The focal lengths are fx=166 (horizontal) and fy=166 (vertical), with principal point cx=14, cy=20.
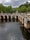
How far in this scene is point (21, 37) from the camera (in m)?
16.5

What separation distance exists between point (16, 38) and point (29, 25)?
3.96m

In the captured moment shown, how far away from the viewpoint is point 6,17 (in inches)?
1384

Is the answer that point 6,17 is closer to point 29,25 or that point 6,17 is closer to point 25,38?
point 29,25

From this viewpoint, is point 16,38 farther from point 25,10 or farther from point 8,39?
point 25,10

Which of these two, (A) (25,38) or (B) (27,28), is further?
(B) (27,28)

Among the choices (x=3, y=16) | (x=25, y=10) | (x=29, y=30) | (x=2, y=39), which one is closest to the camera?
(x=2, y=39)

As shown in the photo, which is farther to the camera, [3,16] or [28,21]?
[3,16]

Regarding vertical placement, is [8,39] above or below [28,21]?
below

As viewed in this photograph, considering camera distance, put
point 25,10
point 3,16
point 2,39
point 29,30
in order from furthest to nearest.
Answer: point 25,10 < point 3,16 < point 29,30 < point 2,39

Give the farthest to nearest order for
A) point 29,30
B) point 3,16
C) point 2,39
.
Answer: point 3,16 → point 29,30 → point 2,39

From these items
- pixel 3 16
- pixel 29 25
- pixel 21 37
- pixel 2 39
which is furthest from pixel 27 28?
pixel 3 16

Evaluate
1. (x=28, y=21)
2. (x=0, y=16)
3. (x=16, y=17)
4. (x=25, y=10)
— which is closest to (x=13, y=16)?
(x=16, y=17)

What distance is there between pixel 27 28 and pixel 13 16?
52.5 feet

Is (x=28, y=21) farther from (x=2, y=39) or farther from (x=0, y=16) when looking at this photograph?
(x=0, y=16)
